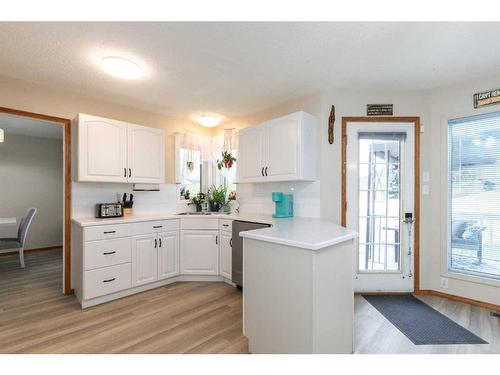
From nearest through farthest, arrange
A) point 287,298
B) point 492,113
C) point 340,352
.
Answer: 1. point 287,298
2. point 340,352
3. point 492,113

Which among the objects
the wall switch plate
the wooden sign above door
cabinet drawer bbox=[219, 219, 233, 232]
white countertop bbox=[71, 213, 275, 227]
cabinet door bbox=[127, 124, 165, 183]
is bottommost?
the wall switch plate

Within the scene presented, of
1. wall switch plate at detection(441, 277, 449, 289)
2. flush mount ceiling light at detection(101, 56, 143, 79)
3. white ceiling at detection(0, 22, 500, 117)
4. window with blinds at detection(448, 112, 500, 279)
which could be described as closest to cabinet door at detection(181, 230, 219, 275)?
white ceiling at detection(0, 22, 500, 117)

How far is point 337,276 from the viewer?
1.60m

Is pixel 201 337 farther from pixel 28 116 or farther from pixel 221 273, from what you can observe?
pixel 28 116

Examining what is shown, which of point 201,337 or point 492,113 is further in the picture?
point 492,113

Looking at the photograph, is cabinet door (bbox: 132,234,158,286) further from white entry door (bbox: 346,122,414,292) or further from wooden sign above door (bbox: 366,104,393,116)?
wooden sign above door (bbox: 366,104,393,116)

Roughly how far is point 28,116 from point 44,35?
1278mm

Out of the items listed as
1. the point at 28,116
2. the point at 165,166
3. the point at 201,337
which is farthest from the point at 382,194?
the point at 28,116

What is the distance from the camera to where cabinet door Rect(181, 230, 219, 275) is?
10.7 feet

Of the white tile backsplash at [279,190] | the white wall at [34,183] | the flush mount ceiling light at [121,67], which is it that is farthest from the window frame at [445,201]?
the white wall at [34,183]

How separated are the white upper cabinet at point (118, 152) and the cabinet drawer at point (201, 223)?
2.27 feet

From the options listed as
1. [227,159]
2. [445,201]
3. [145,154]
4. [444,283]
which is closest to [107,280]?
[145,154]

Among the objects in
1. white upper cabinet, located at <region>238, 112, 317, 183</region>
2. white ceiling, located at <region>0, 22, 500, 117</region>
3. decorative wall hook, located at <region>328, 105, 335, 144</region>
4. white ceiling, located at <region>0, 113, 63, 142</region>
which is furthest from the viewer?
white ceiling, located at <region>0, 113, 63, 142</region>

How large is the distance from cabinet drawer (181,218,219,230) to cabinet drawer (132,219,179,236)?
0.34 ft
